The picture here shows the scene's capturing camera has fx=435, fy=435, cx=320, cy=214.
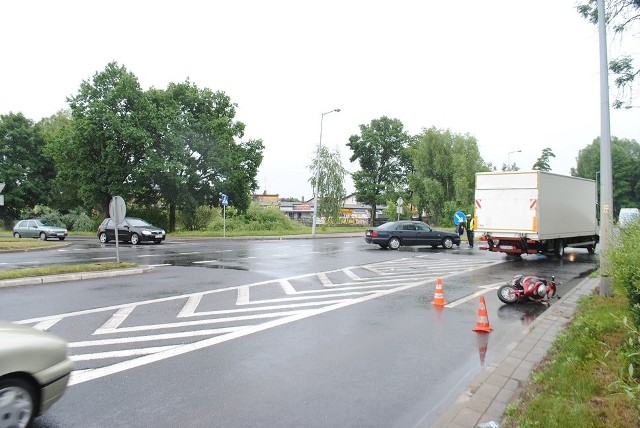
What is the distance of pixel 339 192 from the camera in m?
42.2

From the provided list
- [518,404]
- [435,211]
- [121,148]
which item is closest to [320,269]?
[518,404]

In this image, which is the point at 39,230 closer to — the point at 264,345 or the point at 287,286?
the point at 287,286

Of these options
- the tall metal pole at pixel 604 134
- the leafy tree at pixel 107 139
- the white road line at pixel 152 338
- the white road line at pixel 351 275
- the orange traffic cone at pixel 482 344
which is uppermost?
the leafy tree at pixel 107 139

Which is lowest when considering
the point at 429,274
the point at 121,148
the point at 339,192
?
the point at 429,274

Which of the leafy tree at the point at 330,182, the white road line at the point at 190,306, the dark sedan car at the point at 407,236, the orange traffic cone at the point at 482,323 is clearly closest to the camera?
the orange traffic cone at the point at 482,323

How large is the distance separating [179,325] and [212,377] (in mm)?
2402

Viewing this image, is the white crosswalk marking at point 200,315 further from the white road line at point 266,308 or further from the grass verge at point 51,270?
the grass verge at point 51,270

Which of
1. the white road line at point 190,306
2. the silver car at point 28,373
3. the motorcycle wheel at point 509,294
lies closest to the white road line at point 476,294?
the motorcycle wheel at point 509,294

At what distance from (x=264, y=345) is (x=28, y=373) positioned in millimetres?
3023

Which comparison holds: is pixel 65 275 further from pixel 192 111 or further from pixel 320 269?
pixel 192 111

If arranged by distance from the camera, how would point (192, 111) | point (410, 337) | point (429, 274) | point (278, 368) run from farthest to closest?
point (192, 111) < point (429, 274) < point (410, 337) < point (278, 368)

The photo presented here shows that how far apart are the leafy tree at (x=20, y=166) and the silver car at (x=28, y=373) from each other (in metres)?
47.3

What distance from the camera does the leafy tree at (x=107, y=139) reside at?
106 ft

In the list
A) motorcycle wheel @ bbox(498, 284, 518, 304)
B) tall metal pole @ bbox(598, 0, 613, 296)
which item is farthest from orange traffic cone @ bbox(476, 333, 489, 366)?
tall metal pole @ bbox(598, 0, 613, 296)
